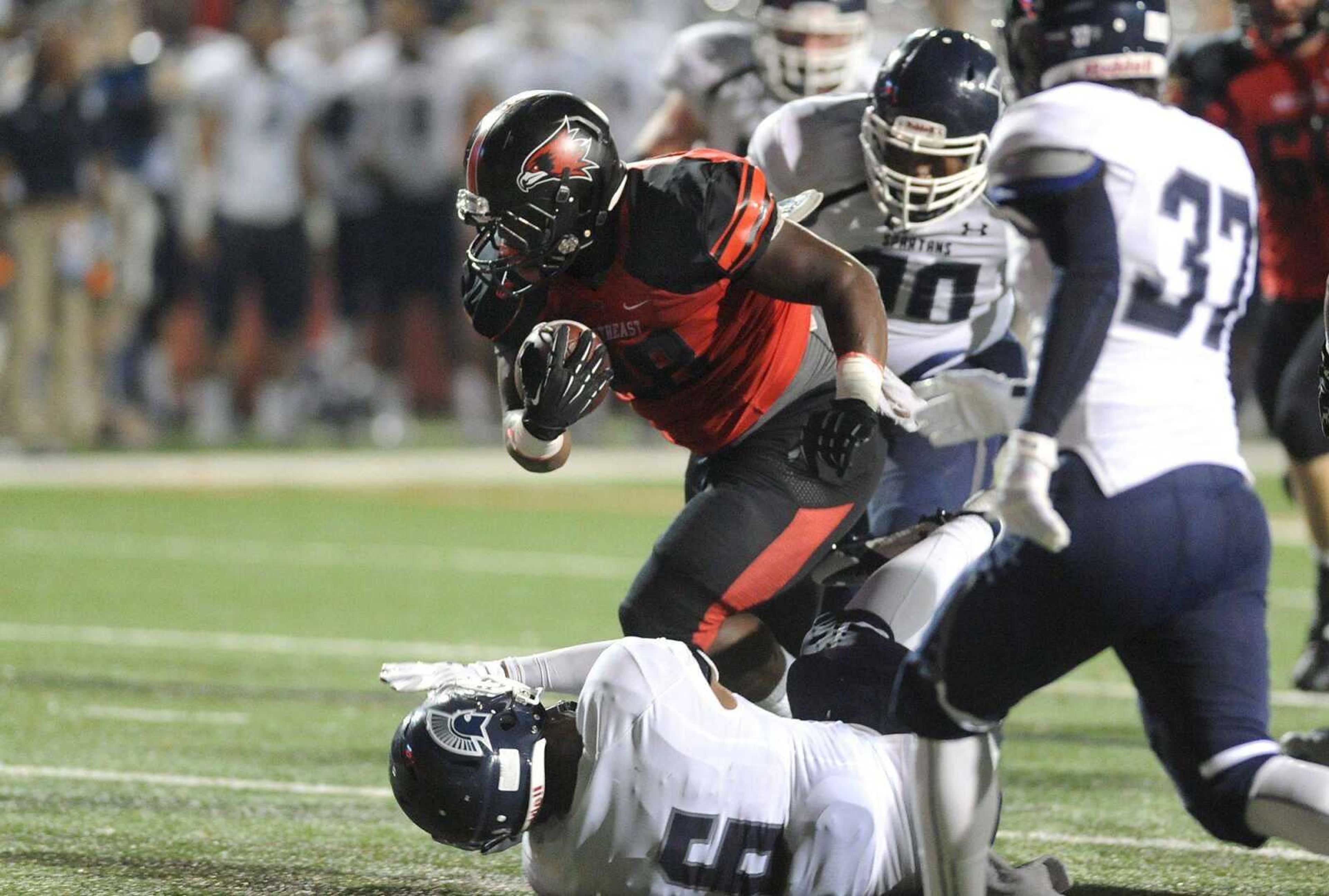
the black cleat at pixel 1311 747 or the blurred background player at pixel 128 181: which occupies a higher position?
the black cleat at pixel 1311 747

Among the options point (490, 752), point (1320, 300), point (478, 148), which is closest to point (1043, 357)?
point (490, 752)

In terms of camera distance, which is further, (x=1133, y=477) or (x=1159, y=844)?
(x=1159, y=844)

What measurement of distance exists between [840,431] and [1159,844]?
1.10 meters

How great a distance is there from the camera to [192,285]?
517 inches

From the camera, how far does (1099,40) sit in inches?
124

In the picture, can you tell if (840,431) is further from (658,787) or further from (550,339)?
(658,787)

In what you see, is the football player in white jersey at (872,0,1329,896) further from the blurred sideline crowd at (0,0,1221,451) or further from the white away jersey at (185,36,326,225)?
the white away jersey at (185,36,326,225)

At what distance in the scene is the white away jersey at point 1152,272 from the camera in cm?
304

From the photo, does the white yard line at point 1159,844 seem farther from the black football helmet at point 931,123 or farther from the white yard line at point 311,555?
the white yard line at point 311,555

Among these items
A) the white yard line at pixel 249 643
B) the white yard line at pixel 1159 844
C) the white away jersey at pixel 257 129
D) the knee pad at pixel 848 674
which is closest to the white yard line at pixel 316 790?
the white yard line at pixel 1159 844

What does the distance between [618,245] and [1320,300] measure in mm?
2875

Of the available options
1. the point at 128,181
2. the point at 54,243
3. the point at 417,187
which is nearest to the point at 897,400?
the point at 54,243

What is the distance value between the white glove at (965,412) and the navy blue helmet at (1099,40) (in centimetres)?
47

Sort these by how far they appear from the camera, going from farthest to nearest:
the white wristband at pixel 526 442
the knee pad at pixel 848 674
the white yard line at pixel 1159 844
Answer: the white wristband at pixel 526 442, the white yard line at pixel 1159 844, the knee pad at pixel 848 674
